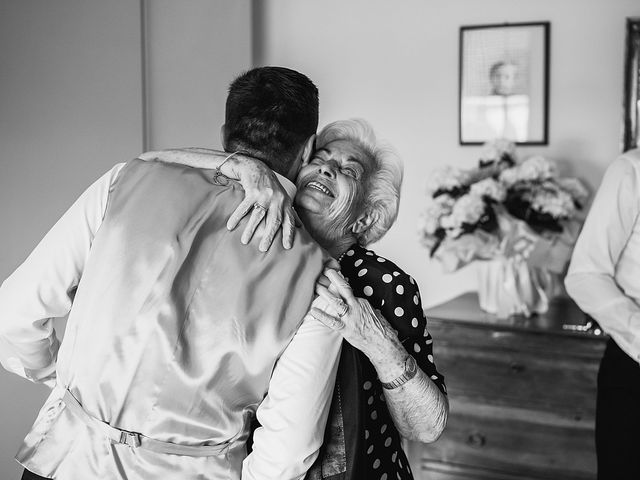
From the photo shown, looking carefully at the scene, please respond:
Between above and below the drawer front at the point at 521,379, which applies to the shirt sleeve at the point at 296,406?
above

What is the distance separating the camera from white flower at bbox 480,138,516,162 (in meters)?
3.24

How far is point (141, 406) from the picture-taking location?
1188 millimetres

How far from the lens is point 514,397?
2.97m

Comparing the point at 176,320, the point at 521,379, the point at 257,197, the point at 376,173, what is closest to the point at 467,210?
the point at 521,379

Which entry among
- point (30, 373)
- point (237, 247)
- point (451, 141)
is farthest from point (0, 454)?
point (451, 141)

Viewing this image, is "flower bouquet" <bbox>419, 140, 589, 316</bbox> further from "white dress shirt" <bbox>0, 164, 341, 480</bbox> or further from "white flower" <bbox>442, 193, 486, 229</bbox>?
"white dress shirt" <bbox>0, 164, 341, 480</bbox>

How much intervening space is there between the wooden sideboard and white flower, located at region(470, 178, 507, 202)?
1.67 ft

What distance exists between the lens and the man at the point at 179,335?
46.4 inches

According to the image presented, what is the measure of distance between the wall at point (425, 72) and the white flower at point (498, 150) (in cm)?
24

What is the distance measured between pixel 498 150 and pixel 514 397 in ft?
3.54

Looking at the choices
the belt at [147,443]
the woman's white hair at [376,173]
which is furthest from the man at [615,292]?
the belt at [147,443]

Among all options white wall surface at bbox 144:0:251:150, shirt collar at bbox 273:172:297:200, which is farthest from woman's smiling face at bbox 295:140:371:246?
white wall surface at bbox 144:0:251:150

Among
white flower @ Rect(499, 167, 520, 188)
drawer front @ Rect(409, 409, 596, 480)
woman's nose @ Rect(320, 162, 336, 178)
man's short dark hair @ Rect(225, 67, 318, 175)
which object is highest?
man's short dark hair @ Rect(225, 67, 318, 175)

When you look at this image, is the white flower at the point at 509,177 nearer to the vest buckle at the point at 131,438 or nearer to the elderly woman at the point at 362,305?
the elderly woman at the point at 362,305
